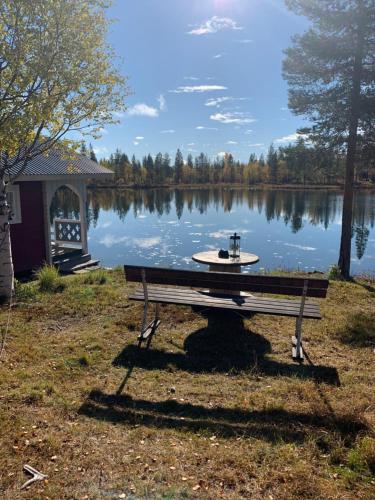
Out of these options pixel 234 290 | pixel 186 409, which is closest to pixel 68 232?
pixel 234 290

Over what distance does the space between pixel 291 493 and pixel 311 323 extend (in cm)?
411

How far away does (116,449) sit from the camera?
10.3 ft

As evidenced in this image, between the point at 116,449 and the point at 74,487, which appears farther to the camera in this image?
the point at 116,449

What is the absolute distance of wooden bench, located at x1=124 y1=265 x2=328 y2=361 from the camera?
16.6ft

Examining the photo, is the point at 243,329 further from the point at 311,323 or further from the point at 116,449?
the point at 116,449

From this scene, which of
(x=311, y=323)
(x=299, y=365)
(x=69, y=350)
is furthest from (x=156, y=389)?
(x=311, y=323)

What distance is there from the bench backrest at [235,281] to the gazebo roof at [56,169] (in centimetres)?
489

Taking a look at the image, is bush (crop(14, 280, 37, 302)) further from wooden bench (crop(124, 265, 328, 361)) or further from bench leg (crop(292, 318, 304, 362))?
bench leg (crop(292, 318, 304, 362))

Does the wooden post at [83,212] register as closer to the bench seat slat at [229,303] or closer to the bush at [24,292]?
the bush at [24,292]

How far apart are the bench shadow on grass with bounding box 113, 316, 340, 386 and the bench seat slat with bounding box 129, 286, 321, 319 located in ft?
1.72

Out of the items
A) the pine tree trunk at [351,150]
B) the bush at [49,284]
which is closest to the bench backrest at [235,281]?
the bush at [49,284]

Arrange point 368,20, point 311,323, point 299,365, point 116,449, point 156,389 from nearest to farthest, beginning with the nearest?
point 116,449 → point 156,389 → point 299,365 → point 311,323 → point 368,20

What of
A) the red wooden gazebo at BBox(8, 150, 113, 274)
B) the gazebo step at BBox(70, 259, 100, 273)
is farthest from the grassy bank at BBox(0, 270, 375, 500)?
the gazebo step at BBox(70, 259, 100, 273)

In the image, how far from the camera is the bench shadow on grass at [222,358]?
4.68 m
